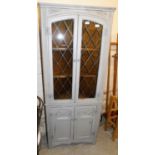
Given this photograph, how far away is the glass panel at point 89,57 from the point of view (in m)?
2.16

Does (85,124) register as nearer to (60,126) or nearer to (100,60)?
(60,126)

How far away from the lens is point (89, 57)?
2.28m

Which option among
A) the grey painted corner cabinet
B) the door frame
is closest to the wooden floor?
the grey painted corner cabinet

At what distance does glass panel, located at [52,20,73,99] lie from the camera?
208cm

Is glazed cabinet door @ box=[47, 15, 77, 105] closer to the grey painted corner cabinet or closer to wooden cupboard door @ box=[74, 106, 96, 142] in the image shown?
the grey painted corner cabinet

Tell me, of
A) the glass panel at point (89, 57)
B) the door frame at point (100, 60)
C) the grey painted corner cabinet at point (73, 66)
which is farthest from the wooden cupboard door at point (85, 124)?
the glass panel at point (89, 57)

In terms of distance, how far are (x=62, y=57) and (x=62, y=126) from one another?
967 mm

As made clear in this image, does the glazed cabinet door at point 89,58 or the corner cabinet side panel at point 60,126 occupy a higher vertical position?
the glazed cabinet door at point 89,58

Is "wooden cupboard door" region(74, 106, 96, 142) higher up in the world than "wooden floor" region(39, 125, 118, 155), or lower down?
higher up

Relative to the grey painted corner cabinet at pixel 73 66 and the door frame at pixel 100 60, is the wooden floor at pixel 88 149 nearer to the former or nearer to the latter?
the grey painted corner cabinet at pixel 73 66
